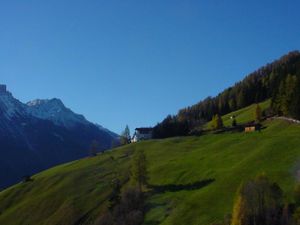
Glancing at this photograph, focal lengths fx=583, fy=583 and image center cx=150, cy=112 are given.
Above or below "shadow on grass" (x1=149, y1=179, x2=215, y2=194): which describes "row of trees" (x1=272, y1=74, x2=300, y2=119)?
above

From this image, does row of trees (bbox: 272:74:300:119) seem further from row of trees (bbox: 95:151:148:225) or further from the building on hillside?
row of trees (bbox: 95:151:148:225)

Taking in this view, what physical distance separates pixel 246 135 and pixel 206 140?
1988 centimetres

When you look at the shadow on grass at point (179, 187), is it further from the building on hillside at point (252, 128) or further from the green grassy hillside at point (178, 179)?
Answer: the building on hillside at point (252, 128)

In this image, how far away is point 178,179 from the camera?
12462 centimetres

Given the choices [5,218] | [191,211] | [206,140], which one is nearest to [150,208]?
[191,211]

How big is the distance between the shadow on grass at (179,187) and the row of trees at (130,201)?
3165mm

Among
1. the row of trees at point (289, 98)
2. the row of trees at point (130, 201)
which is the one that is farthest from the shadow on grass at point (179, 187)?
the row of trees at point (289, 98)

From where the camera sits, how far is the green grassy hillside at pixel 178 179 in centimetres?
9969

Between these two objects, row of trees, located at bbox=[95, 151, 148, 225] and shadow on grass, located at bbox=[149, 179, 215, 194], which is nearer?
row of trees, located at bbox=[95, 151, 148, 225]

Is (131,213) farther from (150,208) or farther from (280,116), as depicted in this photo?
(280,116)

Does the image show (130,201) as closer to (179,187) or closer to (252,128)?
(179,187)

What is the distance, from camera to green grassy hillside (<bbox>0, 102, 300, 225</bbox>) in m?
99.7

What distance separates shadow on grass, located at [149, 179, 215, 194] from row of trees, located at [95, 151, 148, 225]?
3165mm

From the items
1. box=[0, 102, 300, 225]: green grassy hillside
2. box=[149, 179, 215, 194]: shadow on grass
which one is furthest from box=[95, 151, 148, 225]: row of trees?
box=[149, 179, 215, 194]: shadow on grass
